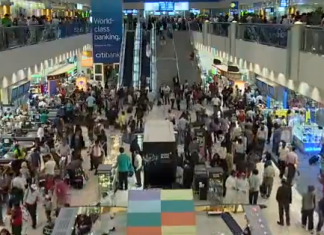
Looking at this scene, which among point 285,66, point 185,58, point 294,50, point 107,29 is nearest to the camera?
point 294,50

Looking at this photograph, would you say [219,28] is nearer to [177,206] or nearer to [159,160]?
[159,160]

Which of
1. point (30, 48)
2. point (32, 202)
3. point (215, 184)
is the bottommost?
point (215, 184)

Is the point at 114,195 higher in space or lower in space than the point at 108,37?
lower

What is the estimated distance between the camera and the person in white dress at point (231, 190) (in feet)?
41.9

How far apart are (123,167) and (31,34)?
8339mm

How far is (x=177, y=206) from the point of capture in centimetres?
802

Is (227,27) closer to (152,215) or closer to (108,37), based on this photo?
(108,37)

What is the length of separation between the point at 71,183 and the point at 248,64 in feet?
41.6

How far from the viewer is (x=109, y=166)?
1420cm

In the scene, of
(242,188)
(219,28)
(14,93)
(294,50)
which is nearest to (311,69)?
(294,50)

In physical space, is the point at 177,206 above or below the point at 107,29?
below

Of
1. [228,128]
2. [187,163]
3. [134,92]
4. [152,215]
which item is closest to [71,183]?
[187,163]

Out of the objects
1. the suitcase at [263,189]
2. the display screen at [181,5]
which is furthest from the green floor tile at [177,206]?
the display screen at [181,5]

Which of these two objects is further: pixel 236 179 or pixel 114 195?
pixel 114 195
